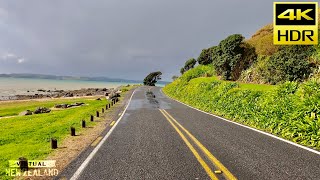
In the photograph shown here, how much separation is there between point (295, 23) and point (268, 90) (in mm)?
13320

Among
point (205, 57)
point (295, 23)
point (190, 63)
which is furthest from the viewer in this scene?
point (190, 63)

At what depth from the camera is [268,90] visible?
1486 centimetres

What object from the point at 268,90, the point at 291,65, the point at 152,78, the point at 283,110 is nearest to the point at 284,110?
the point at 283,110

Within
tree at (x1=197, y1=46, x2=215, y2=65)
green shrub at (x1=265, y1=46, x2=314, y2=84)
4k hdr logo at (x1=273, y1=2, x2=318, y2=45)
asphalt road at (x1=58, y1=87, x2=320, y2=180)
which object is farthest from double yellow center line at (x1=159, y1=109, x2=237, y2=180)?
tree at (x1=197, y1=46, x2=215, y2=65)

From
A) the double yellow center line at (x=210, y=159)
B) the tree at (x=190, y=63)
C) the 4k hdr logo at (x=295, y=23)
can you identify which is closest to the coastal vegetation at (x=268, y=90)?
the 4k hdr logo at (x=295, y=23)

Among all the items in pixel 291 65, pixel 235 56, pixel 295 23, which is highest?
pixel 295 23

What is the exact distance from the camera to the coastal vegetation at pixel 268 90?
10383 millimetres

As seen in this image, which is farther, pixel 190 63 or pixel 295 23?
pixel 190 63

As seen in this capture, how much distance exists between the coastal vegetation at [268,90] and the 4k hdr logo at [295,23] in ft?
3.59

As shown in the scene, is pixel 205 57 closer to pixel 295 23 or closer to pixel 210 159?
pixel 295 23

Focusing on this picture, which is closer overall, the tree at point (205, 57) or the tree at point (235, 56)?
the tree at point (235, 56)

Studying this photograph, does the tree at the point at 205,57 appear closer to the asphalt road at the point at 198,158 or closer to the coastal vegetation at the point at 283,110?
the coastal vegetation at the point at 283,110

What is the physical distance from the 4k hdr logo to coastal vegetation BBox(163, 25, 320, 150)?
43.0 inches

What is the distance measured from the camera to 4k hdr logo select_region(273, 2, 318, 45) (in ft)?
77.5
